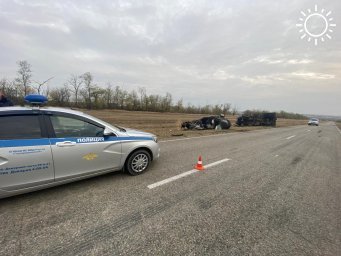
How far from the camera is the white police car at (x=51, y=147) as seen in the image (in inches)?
114

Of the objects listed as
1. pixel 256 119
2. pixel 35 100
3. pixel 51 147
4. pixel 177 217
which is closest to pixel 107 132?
pixel 51 147

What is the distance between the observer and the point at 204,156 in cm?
637

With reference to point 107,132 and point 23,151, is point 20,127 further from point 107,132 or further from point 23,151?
point 107,132

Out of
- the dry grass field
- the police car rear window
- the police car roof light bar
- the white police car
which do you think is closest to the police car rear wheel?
the white police car

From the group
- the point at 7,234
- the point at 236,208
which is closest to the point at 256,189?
the point at 236,208

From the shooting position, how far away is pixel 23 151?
2.93m

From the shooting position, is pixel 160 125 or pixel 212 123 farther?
pixel 160 125

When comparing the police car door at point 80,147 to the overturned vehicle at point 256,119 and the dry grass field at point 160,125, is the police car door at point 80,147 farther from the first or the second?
the overturned vehicle at point 256,119

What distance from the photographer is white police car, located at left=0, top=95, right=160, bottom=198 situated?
2.90 meters

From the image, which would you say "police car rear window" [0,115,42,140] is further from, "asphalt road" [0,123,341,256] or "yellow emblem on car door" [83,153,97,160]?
"asphalt road" [0,123,341,256]

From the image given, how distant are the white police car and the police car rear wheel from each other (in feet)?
0.55

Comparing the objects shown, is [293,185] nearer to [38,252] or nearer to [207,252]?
[207,252]

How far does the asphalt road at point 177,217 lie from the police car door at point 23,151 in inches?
18.0

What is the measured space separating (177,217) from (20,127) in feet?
9.92
